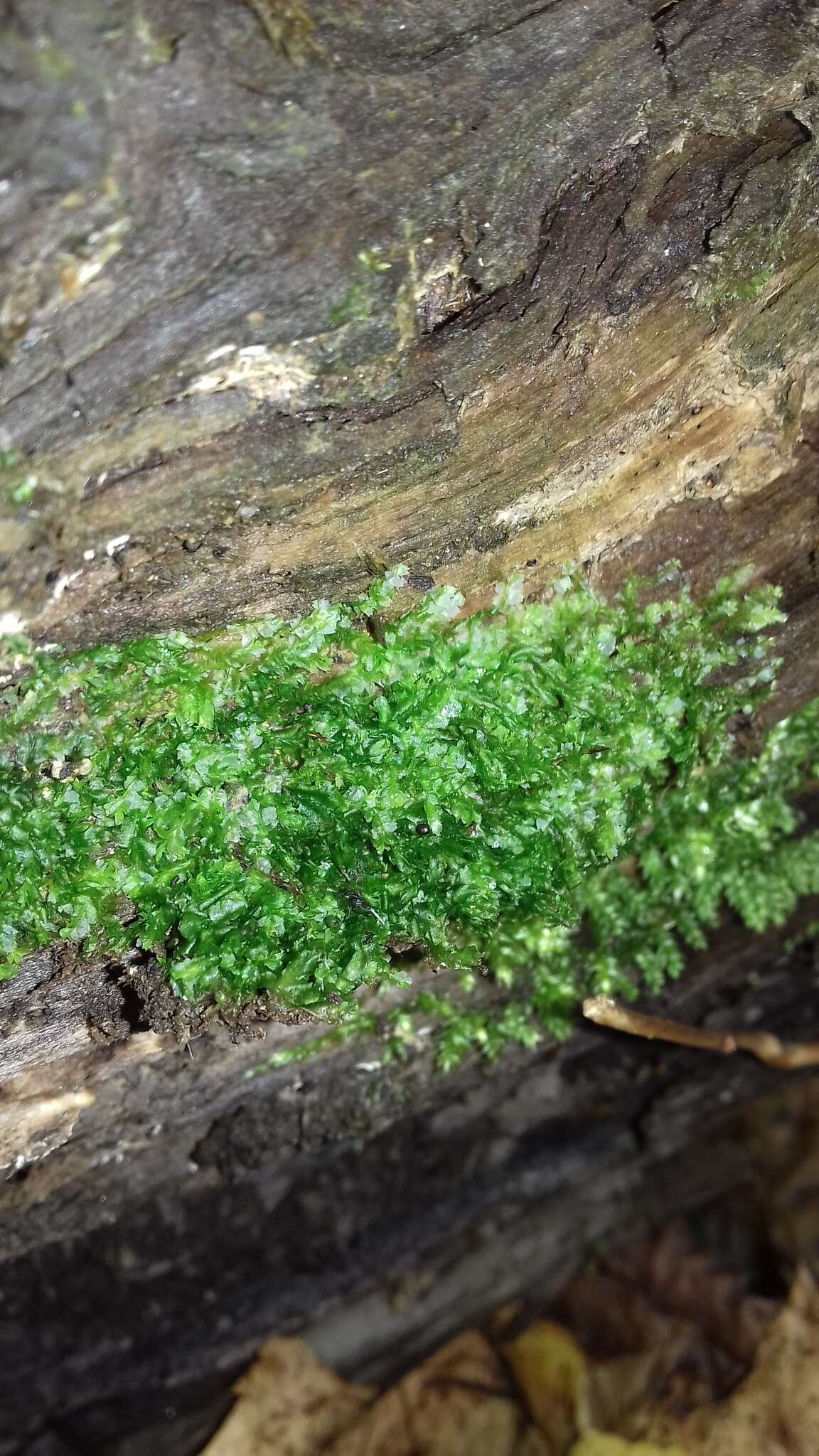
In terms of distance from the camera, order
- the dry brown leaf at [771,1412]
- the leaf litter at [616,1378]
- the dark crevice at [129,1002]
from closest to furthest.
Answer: the dark crevice at [129,1002] < the leaf litter at [616,1378] < the dry brown leaf at [771,1412]

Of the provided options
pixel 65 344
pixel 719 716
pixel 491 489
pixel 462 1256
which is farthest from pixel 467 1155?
pixel 65 344

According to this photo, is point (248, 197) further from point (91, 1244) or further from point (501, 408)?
point (91, 1244)

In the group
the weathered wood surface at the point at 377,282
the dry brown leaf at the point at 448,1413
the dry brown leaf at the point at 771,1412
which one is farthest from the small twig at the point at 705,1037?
the weathered wood surface at the point at 377,282

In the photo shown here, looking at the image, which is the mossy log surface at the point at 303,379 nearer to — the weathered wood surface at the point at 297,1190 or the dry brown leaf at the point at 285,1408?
the weathered wood surface at the point at 297,1190

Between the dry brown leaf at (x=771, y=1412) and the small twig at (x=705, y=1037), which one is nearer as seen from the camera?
the small twig at (x=705, y=1037)

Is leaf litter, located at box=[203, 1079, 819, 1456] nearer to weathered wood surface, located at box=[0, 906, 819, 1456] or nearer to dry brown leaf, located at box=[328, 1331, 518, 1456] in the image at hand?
dry brown leaf, located at box=[328, 1331, 518, 1456]

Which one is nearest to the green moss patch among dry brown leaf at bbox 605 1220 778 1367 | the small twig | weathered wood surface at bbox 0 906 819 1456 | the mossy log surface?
the mossy log surface
